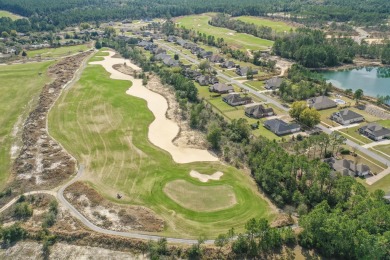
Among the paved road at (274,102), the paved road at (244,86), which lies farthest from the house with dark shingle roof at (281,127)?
the paved road at (244,86)

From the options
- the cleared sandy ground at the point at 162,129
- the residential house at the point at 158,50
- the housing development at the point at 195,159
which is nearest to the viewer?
the housing development at the point at 195,159

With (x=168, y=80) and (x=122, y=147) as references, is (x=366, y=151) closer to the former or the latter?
(x=122, y=147)

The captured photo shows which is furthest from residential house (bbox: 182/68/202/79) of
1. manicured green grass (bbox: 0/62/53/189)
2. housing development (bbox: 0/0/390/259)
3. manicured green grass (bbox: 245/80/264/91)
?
manicured green grass (bbox: 0/62/53/189)

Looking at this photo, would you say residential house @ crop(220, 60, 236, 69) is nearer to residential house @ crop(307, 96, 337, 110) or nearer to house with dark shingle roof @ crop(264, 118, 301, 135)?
residential house @ crop(307, 96, 337, 110)

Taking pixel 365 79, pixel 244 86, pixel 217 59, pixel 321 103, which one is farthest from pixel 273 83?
pixel 365 79

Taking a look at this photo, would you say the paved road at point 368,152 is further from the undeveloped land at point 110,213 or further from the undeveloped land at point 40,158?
the undeveloped land at point 40,158

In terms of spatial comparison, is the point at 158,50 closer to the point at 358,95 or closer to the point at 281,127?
the point at 358,95

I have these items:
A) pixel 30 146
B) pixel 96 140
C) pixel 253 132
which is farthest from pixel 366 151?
pixel 30 146
